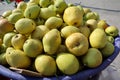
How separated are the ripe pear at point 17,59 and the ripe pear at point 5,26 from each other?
166 mm

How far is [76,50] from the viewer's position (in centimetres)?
104

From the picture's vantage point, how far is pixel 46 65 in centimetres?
101

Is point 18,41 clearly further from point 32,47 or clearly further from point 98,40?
point 98,40

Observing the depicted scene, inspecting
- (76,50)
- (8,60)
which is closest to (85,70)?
(76,50)

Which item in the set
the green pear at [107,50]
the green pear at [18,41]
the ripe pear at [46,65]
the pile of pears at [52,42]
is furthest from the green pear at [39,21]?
the green pear at [107,50]

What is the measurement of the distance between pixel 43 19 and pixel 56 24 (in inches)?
4.1

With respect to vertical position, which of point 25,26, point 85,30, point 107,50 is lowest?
point 107,50

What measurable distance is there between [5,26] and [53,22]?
0.25 meters

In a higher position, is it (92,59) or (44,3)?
(44,3)

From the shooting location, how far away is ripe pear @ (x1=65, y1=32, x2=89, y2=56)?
3.42 ft

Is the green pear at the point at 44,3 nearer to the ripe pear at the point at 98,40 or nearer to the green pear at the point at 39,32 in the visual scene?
the green pear at the point at 39,32

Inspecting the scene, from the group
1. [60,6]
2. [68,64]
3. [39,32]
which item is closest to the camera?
[68,64]

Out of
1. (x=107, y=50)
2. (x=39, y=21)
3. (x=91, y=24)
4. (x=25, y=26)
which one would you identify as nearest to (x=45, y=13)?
(x=39, y=21)

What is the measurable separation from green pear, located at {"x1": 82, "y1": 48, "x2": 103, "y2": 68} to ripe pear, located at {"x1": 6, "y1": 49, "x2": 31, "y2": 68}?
27 centimetres
